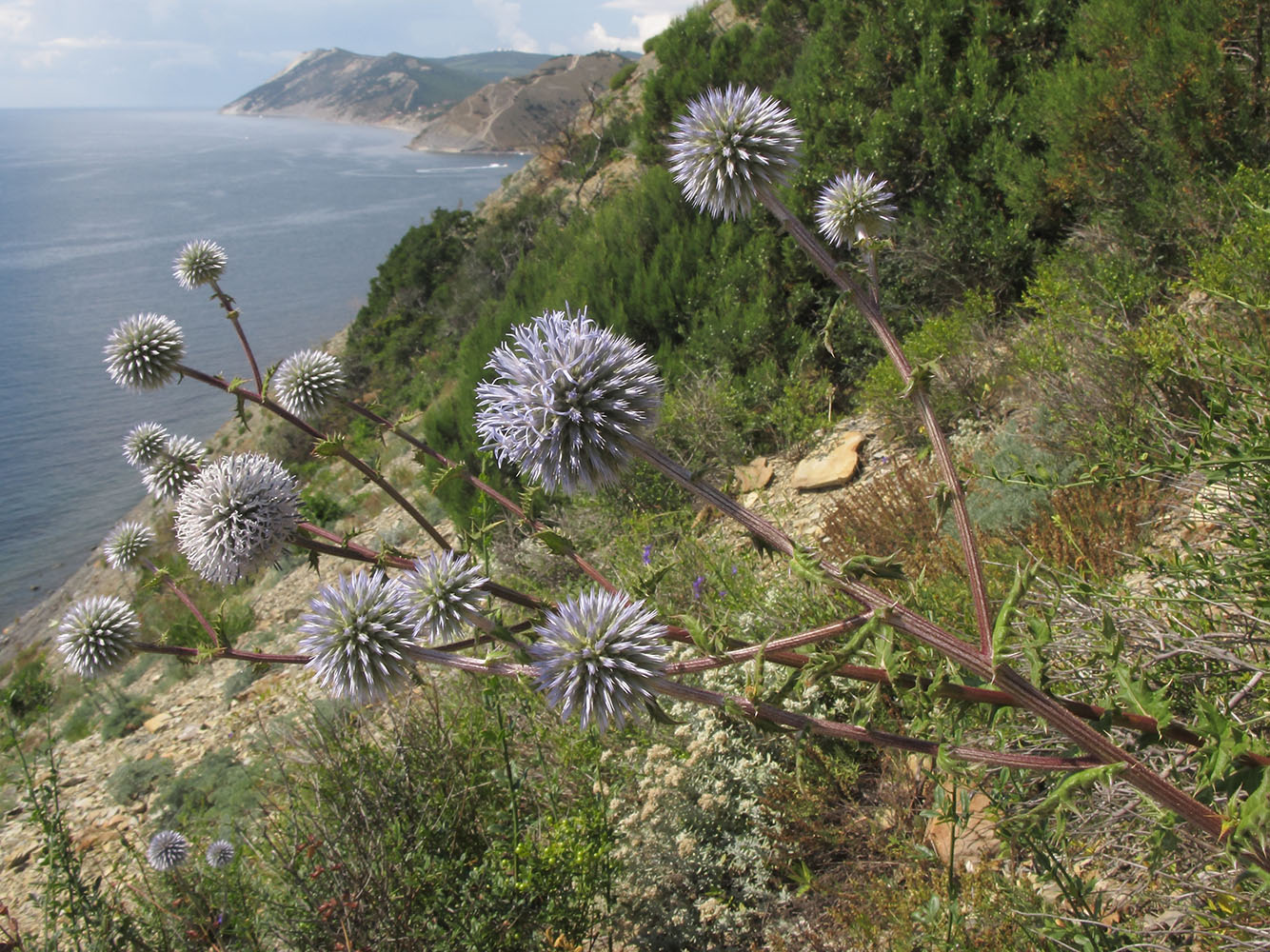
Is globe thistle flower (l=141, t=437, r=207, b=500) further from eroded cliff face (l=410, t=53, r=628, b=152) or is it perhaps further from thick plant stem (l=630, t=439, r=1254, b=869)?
eroded cliff face (l=410, t=53, r=628, b=152)

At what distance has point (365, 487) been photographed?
13758mm

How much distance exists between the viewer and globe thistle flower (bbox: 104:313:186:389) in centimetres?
388

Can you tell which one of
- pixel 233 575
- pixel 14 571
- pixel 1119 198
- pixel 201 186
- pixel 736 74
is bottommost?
pixel 14 571

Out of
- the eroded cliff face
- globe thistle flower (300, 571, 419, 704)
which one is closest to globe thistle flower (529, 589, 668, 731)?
globe thistle flower (300, 571, 419, 704)

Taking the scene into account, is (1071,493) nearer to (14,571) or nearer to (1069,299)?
(1069,299)

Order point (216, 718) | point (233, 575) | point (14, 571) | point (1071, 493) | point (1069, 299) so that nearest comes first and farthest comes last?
point (233, 575)
point (1071, 493)
point (1069, 299)
point (216, 718)
point (14, 571)

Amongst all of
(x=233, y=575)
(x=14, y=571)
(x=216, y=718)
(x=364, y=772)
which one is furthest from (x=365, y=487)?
(x=233, y=575)

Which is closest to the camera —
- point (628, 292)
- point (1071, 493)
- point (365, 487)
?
A: point (1071, 493)

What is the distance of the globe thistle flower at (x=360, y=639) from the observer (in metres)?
1.96

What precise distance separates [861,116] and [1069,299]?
3801 millimetres

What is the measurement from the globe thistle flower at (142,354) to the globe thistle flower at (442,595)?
9.09ft

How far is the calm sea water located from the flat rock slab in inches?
498

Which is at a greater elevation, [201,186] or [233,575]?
[201,186]

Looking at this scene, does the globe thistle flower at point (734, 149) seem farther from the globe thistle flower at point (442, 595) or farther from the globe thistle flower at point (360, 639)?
A: the globe thistle flower at point (360, 639)
